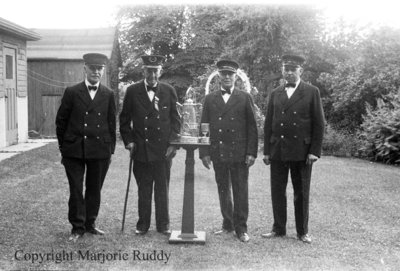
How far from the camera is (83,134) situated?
5930mm

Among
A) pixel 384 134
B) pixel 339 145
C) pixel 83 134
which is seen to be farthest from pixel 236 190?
pixel 339 145

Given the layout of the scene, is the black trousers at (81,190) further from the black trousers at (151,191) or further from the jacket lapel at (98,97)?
the jacket lapel at (98,97)

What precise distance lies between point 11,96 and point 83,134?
11.2m

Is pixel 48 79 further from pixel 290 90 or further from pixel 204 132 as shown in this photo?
pixel 290 90

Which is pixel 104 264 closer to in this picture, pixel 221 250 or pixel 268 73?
pixel 221 250

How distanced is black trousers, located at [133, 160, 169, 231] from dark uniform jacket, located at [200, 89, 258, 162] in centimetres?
59

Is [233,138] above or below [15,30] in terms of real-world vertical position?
below

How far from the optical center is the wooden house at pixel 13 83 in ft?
49.2

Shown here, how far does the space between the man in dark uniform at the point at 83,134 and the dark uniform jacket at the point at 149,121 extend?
0.27 meters

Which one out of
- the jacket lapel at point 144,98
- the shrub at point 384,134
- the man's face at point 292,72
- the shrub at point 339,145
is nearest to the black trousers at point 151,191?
the jacket lapel at point 144,98

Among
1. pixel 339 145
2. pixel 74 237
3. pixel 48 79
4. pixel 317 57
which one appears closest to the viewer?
pixel 74 237

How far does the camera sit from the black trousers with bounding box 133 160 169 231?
20.4 feet

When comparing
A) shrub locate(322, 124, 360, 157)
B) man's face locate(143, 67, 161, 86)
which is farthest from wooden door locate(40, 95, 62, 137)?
man's face locate(143, 67, 161, 86)

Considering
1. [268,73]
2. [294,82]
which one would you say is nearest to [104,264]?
[294,82]
